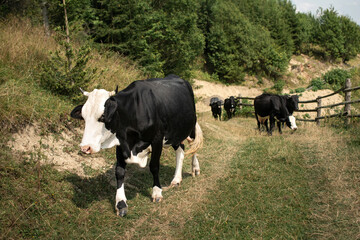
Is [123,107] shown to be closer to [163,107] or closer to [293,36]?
[163,107]

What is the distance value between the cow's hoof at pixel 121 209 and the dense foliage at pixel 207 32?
4.62m

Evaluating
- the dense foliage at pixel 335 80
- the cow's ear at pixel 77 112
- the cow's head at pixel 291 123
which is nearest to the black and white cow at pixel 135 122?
the cow's ear at pixel 77 112

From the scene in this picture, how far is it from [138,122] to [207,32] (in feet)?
111

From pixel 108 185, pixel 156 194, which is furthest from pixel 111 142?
pixel 108 185

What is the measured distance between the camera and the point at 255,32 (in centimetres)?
3638

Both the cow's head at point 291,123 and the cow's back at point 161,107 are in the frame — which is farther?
the cow's head at point 291,123

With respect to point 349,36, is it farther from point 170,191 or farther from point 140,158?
point 140,158

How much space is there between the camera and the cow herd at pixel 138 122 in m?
3.90

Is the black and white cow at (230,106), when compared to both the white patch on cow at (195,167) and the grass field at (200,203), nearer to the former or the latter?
the grass field at (200,203)

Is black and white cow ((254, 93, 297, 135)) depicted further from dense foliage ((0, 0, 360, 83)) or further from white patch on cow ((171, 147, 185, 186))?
white patch on cow ((171, 147, 185, 186))

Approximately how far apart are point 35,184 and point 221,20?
3317 cm

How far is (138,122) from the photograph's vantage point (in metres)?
4.34

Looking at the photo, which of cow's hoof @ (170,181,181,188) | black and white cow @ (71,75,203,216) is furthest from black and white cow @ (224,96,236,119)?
cow's hoof @ (170,181,181,188)

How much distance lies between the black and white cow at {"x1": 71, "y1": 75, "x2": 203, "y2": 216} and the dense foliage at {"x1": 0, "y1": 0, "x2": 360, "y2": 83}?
11.6 feet
